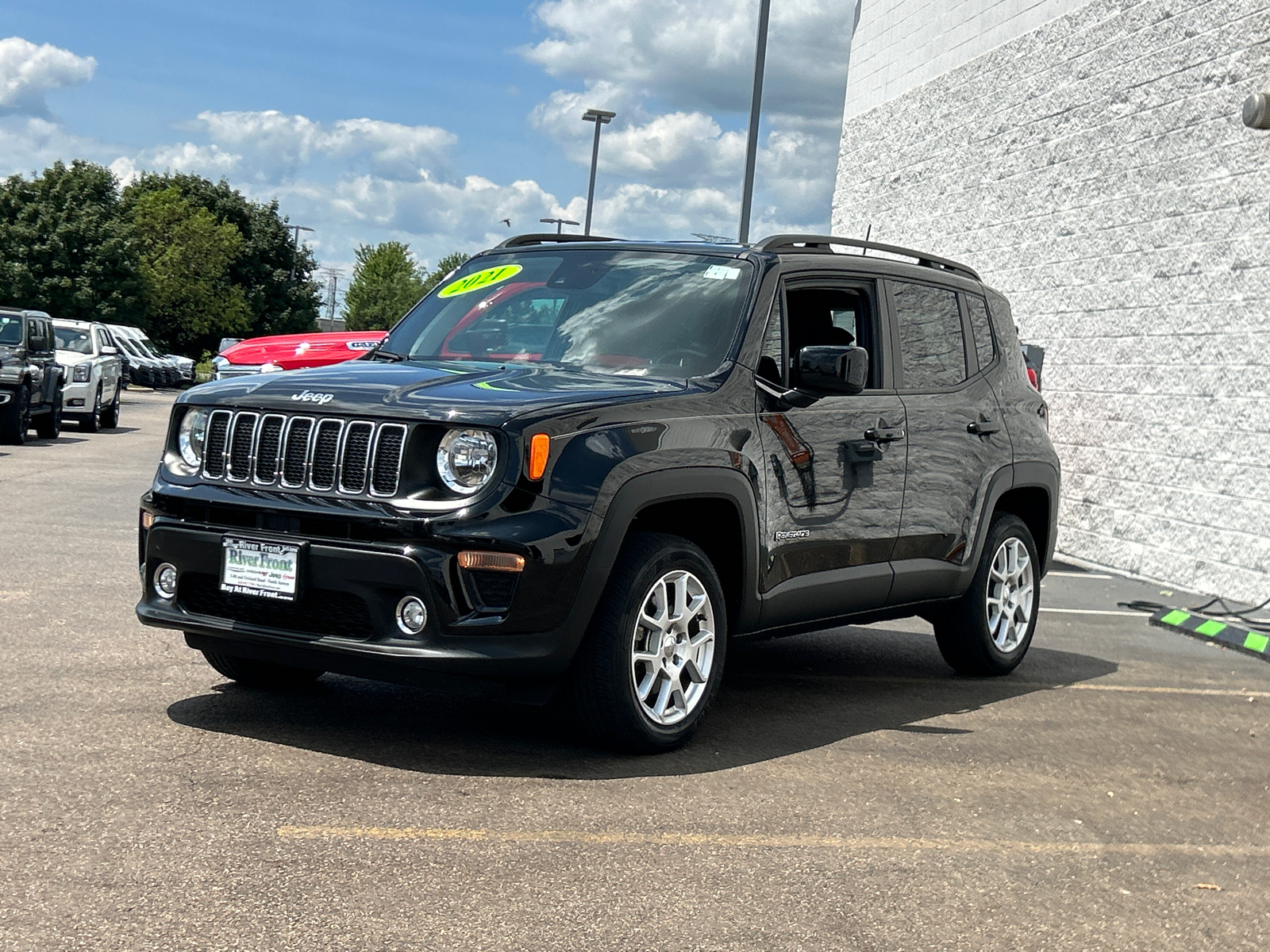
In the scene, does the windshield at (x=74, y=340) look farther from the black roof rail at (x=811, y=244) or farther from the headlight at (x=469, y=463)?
the headlight at (x=469, y=463)

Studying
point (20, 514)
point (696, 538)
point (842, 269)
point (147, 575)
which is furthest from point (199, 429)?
point (20, 514)

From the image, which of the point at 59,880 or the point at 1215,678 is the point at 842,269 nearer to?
the point at 1215,678

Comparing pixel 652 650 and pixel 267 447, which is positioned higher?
pixel 267 447

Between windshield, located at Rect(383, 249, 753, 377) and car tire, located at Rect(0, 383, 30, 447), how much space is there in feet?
44.6

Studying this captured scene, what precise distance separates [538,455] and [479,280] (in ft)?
6.72

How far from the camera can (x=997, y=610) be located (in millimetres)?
7727

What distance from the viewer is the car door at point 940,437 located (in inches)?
269

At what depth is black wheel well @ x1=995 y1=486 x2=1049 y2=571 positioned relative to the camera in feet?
26.1

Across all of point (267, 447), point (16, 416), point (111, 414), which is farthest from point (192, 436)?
point (111, 414)

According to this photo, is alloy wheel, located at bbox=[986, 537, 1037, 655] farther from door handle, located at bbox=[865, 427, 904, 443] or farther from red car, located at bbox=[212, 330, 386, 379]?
red car, located at bbox=[212, 330, 386, 379]

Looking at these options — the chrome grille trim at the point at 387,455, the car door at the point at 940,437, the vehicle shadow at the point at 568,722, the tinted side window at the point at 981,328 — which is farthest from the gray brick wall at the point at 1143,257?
the chrome grille trim at the point at 387,455

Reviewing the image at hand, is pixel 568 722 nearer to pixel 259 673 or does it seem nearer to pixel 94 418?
pixel 259 673

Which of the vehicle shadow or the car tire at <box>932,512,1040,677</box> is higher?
the car tire at <box>932,512,1040,677</box>

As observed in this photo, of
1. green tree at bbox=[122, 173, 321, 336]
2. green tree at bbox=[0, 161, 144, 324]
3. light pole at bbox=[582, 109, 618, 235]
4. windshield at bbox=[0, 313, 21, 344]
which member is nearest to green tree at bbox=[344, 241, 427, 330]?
green tree at bbox=[122, 173, 321, 336]
